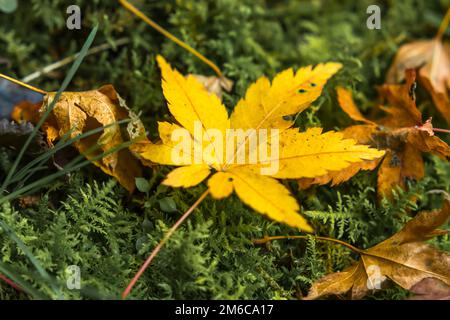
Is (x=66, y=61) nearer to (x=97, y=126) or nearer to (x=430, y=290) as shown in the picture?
(x=97, y=126)

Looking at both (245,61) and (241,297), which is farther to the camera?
(245,61)

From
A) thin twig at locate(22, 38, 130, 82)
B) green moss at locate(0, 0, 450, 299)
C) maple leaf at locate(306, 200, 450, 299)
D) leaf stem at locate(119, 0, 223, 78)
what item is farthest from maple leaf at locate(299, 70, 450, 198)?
thin twig at locate(22, 38, 130, 82)

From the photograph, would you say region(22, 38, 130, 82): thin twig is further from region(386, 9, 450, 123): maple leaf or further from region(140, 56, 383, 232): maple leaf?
region(386, 9, 450, 123): maple leaf

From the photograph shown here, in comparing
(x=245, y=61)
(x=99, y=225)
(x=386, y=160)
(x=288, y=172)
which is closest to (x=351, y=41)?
(x=245, y=61)

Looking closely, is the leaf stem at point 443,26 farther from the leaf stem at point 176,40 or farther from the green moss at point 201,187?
the leaf stem at point 176,40

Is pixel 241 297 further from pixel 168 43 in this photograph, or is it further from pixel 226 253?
pixel 168 43

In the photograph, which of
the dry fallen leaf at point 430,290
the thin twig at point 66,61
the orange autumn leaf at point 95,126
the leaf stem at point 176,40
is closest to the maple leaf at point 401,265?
the dry fallen leaf at point 430,290
